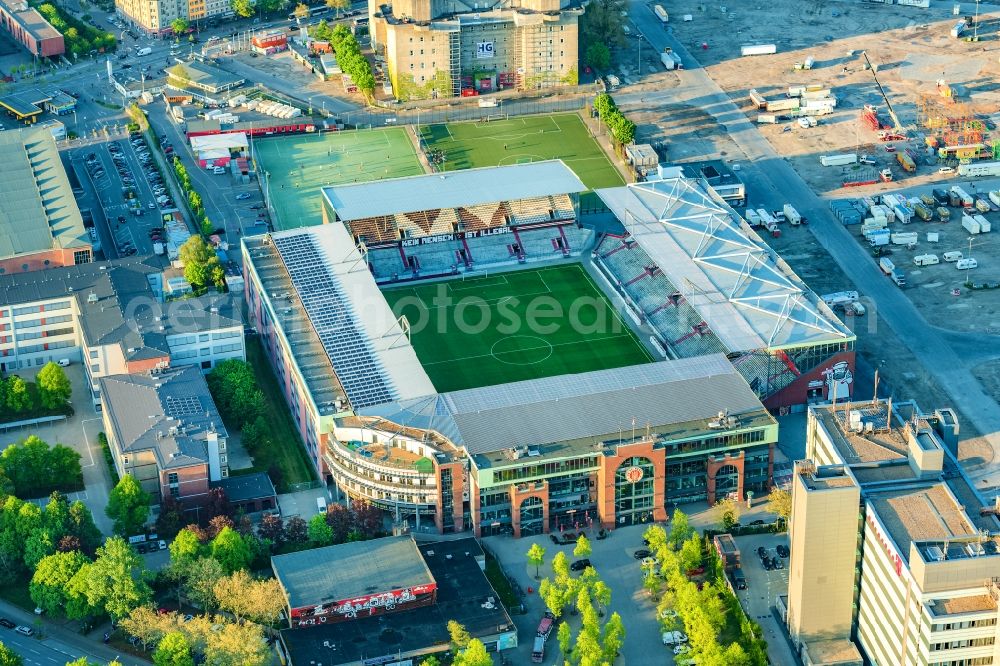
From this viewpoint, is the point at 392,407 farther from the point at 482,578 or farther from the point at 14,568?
the point at 14,568

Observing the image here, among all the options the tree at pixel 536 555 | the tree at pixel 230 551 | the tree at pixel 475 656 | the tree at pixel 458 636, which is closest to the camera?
the tree at pixel 475 656

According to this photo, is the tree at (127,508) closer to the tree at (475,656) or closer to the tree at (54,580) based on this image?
the tree at (54,580)

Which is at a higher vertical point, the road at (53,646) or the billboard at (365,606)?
the billboard at (365,606)

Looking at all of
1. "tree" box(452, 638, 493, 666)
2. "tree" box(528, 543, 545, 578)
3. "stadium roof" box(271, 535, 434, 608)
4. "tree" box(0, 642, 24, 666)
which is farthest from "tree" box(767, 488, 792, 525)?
"tree" box(0, 642, 24, 666)

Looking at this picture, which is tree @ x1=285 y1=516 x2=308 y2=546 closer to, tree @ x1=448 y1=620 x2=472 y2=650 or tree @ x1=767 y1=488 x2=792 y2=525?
tree @ x1=448 y1=620 x2=472 y2=650

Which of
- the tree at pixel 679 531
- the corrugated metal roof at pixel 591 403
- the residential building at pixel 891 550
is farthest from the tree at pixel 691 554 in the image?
the corrugated metal roof at pixel 591 403

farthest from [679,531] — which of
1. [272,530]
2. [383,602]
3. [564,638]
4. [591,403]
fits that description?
[272,530]
